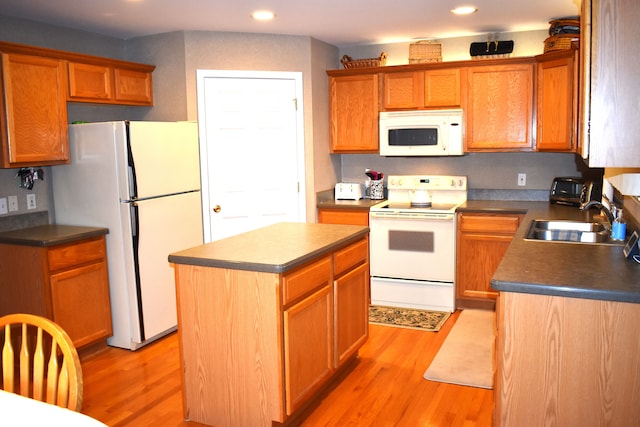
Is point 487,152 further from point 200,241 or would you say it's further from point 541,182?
point 200,241

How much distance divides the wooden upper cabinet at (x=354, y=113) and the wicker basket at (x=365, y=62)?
9cm

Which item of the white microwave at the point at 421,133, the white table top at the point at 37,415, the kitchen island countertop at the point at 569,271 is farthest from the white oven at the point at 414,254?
the white table top at the point at 37,415

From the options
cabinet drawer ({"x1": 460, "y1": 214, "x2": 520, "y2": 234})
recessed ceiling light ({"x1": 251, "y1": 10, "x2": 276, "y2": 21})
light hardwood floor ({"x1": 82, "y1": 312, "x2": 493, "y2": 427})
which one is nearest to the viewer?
light hardwood floor ({"x1": 82, "y1": 312, "x2": 493, "y2": 427})

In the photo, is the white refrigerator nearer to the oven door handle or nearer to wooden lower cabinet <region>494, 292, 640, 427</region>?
the oven door handle

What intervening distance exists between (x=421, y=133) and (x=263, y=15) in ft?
5.48

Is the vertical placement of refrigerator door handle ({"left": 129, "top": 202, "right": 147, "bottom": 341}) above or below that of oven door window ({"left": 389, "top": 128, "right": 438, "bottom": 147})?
below

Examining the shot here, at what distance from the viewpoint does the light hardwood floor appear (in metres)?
2.81

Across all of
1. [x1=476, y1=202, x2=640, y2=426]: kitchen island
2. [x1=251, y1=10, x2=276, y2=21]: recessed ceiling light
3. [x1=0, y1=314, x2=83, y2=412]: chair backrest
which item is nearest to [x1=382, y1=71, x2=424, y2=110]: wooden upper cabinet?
[x1=251, y1=10, x2=276, y2=21]: recessed ceiling light

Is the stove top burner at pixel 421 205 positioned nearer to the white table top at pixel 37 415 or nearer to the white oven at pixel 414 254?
the white oven at pixel 414 254

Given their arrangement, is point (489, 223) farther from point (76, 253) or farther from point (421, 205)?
point (76, 253)

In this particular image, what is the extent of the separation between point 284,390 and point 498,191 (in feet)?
10.0

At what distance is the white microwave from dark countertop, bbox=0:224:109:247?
96.1 inches

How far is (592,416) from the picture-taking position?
1990 mm

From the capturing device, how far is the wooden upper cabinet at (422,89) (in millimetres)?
4605
